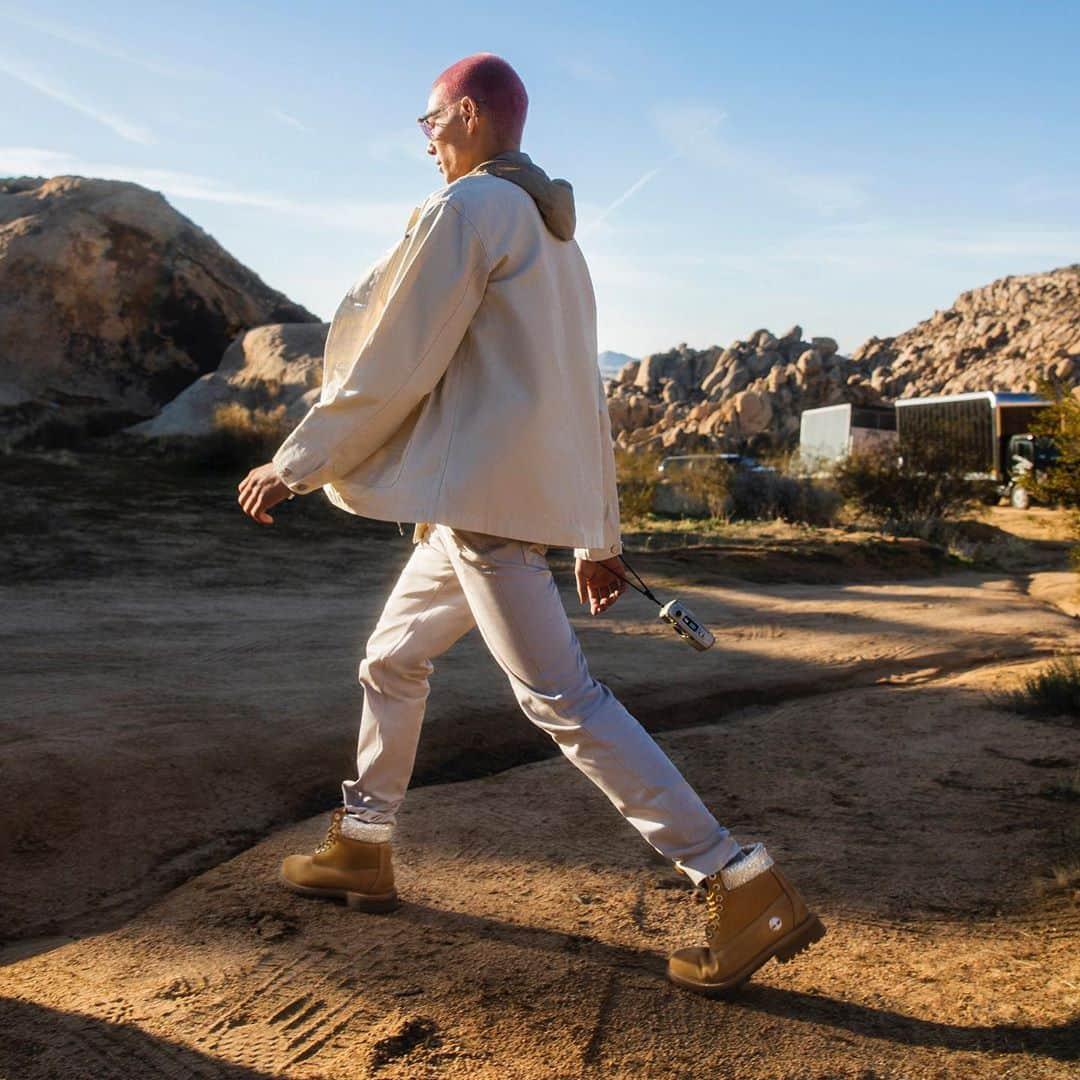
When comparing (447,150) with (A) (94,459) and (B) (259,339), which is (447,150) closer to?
(A) (94,459)

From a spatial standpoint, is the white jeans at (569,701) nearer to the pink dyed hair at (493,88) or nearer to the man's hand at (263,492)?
the man's hand at (263,492)

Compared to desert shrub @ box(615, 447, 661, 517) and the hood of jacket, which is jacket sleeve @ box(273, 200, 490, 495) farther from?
desert shrub @ box(615, 447, 661, 517)

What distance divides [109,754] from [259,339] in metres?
→ 15.2

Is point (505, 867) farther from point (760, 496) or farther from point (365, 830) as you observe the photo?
point (760, 496)

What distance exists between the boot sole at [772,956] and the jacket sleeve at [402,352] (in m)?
1.43

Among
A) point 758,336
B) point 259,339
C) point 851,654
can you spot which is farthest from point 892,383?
point 851,654

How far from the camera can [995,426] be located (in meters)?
29.4

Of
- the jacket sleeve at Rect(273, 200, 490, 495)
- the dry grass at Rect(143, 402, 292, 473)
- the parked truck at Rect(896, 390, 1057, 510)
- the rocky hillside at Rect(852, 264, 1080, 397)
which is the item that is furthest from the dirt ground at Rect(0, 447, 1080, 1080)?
the rocky hillside at Rect(852, 264, 1080, 397)

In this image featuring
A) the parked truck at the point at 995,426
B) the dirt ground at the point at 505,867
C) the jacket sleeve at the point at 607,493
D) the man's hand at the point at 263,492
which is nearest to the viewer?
the dirt ground at the point at 505,867

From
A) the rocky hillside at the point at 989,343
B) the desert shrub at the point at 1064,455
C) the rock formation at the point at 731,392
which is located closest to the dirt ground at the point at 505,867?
the desert shrub at the point at 1064,455

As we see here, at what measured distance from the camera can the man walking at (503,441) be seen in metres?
2.78

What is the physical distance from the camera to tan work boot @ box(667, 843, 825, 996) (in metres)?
2.85

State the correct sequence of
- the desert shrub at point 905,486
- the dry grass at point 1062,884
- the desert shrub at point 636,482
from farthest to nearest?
the desert shrub at point 905,486, the desert shrub at point 636,482, the dry grass at point 1062,884

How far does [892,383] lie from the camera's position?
7544 cm
